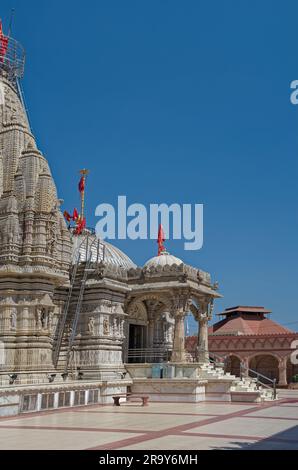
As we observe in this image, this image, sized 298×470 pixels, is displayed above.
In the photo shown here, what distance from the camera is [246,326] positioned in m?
65.6

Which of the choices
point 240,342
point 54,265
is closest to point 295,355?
point 240,342

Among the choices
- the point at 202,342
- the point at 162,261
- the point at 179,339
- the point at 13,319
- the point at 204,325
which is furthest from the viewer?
the point at 204,325

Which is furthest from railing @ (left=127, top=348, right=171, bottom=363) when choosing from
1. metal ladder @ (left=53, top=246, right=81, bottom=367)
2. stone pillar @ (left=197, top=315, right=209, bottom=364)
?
metal ladder @ (left=53, top=246, right=81, bottom=367)

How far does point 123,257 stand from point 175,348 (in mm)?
10856

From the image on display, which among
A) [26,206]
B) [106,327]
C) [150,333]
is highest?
[26,206]

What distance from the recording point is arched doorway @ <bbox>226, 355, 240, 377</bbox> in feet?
200

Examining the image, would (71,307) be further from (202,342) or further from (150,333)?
(202,342)

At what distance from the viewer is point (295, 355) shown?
55.9 m

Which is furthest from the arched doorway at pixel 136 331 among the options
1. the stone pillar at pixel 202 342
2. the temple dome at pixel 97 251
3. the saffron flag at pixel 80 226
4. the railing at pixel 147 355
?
the saffron flag at pixel 80 226

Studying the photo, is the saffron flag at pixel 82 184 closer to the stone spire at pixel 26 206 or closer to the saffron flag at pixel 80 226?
the saffron flag at pixel 80 226

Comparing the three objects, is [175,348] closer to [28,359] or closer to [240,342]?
[28,359]

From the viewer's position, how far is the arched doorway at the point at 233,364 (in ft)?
200

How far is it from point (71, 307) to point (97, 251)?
432cm

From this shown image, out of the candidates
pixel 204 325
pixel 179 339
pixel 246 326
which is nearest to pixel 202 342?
pixel 204 325
